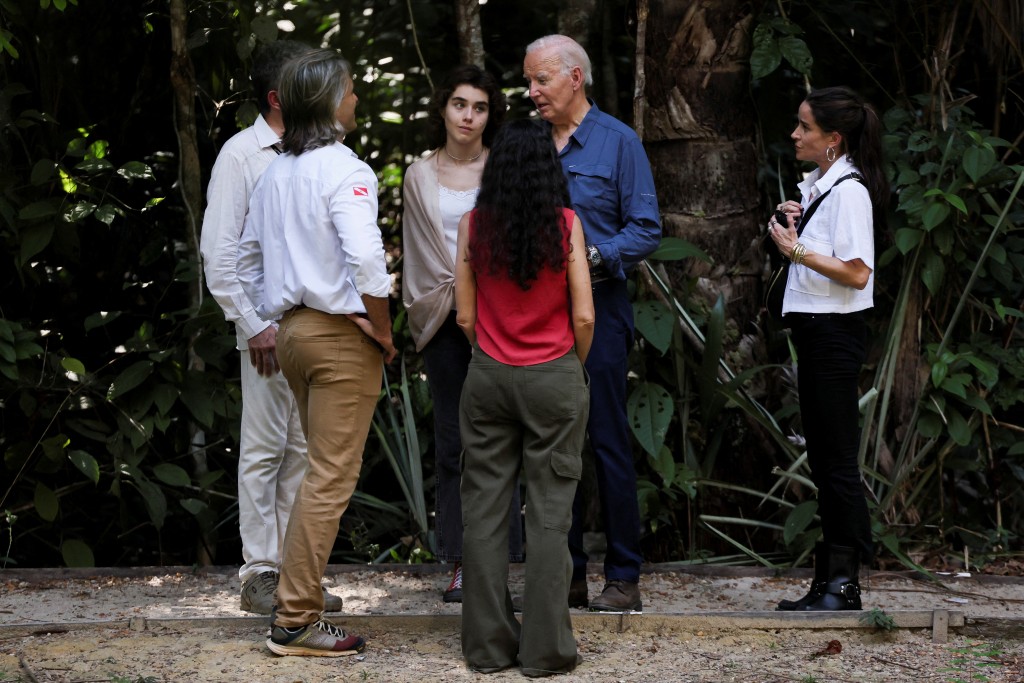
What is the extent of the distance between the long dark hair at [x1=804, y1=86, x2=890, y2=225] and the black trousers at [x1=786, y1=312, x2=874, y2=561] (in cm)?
43

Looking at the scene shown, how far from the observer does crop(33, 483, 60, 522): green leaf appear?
4.86 metres

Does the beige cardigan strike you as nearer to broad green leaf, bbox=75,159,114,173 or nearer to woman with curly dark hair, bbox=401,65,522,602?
woman with curly dark hair, bbox=401,65,522,602

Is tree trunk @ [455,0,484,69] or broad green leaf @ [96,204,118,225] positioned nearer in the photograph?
broad green leaf @ [96,204,118,225]

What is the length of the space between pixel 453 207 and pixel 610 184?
0.54 metres

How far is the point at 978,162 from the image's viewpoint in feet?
15.7

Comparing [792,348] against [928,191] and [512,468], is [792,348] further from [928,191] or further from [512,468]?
[512,468]

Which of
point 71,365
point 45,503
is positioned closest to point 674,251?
point 71,365

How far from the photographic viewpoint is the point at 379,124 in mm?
5820

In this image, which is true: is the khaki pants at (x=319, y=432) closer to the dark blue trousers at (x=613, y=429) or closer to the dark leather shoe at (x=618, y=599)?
the dark blue trousers at (x=613, y=429)

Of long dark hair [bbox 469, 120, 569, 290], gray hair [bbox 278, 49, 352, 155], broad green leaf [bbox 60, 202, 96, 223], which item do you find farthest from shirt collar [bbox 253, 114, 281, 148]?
broad green leaf [bbox 60, 202, 96, 223]

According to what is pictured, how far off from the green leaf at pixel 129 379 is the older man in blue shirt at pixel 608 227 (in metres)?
1.96

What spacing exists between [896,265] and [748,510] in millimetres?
1271

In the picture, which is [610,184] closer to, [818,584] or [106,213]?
[818,584]

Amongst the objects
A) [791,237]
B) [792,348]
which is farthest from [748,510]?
[791,237]
